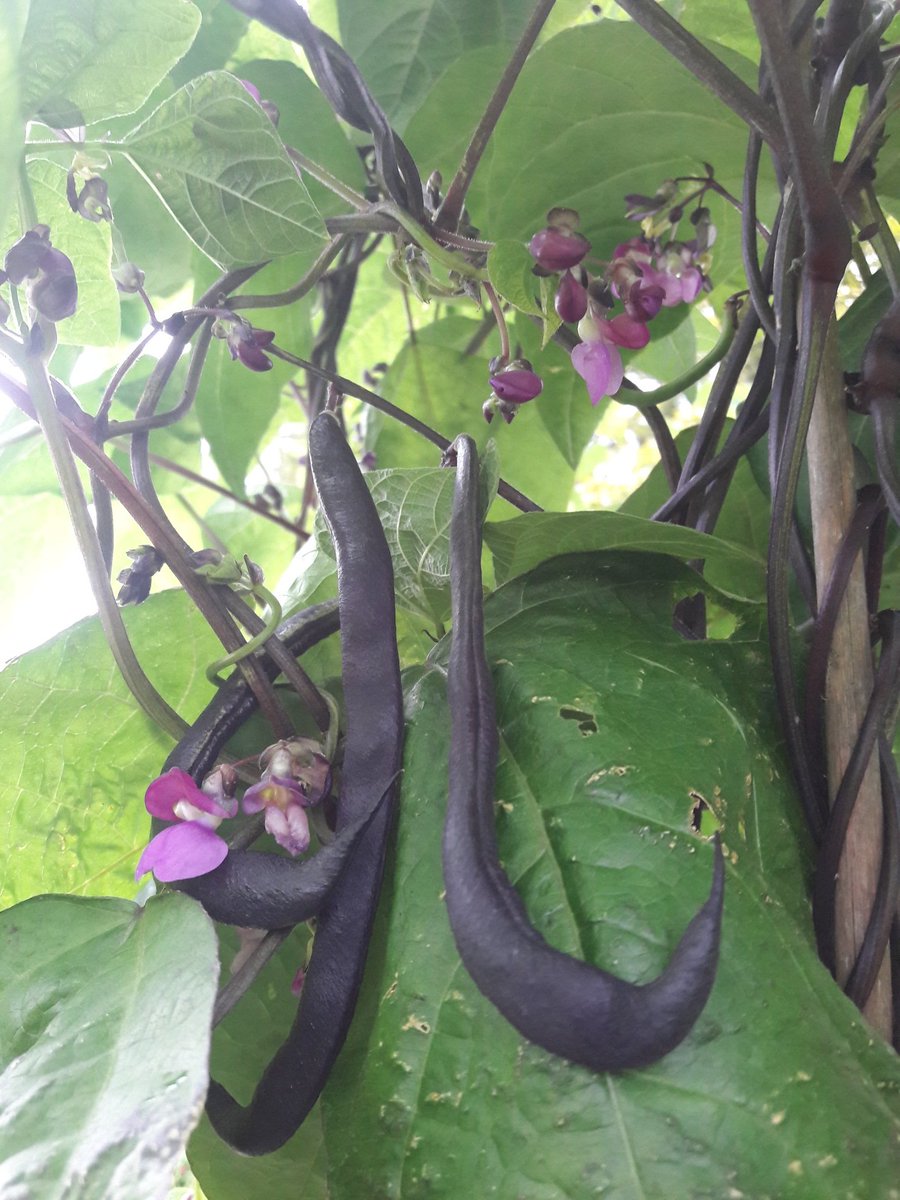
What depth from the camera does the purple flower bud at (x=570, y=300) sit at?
0.46 m

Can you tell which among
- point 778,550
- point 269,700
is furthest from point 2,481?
point 778,550

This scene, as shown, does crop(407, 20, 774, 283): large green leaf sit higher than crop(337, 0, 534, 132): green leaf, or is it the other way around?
crop(337, 0, 534, 132): green leaf

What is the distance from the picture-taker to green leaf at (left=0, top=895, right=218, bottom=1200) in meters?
0.25

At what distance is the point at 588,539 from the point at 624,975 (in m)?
0.20

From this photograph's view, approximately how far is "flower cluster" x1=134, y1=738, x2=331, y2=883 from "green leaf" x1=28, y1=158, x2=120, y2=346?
33cm

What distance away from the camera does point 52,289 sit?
38 centimetres

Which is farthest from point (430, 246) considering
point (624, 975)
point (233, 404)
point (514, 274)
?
point (624, 975)

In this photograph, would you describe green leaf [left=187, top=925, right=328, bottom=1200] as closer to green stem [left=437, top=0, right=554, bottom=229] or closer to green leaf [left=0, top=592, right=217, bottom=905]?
green leaf [left=0, top=592, right=217, bottom=905]

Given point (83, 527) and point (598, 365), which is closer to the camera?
point (83, 527)

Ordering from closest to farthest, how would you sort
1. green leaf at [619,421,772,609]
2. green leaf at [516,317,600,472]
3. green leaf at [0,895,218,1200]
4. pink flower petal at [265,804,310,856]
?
1. green leaf at [0,895,218,1200]
2. pink flower petal at [265,804,310,856]
3. green leaf at [619,421,772,609]
4. green leaf at [516,317,600,472]

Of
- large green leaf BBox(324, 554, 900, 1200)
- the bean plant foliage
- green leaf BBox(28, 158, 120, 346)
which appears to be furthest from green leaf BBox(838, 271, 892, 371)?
green leaf BBox(28, 158, 120, 346)

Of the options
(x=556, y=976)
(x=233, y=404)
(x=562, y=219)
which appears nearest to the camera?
(x=556, y=976)

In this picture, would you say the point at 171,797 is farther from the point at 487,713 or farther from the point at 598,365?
the point at 598,365

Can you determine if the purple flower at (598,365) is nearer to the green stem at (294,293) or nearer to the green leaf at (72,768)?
the green stem at (294,293)
